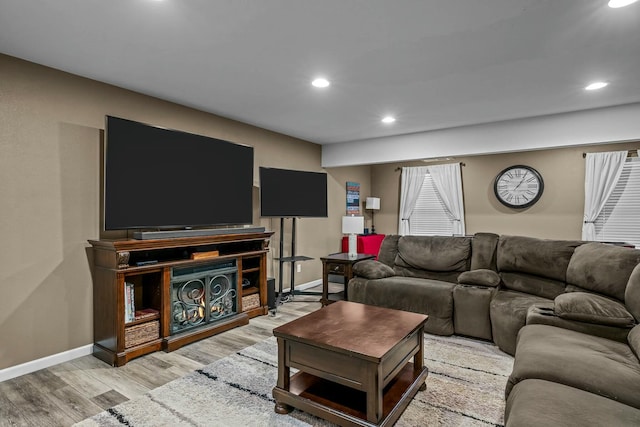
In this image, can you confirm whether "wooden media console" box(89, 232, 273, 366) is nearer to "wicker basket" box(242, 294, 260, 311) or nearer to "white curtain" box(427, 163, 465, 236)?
"wicker basket" box(242, 294, 260, 311)

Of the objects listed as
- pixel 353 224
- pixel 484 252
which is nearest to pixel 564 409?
pixel 484 252

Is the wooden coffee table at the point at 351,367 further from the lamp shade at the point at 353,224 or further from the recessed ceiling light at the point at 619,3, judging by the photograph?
the lamp shade at the point at 353,224

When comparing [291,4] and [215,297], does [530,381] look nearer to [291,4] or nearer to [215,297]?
[291,4]

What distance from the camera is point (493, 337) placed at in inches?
123

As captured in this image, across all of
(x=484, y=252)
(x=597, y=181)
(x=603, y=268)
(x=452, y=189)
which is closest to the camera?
(x=603, y=268)

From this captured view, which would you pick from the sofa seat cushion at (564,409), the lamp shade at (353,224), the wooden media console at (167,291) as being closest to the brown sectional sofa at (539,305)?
the sofa seat cushion at (564,409)

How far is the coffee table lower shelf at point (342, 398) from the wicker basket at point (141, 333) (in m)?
1.47

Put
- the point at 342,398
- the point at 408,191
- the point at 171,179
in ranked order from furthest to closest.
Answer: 1. the point at 408,191
2. the point at 171,179
3. the point at 342,398

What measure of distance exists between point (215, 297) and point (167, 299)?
569 mm

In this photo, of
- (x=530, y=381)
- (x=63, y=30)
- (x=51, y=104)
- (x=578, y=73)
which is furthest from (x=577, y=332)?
(x=51, y=104)

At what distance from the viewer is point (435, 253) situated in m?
3.98

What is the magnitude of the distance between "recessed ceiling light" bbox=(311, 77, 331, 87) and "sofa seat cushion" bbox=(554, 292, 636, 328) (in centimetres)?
247

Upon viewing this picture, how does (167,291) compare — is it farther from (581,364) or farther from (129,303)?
(581,364)

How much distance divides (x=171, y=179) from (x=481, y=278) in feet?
10.2
